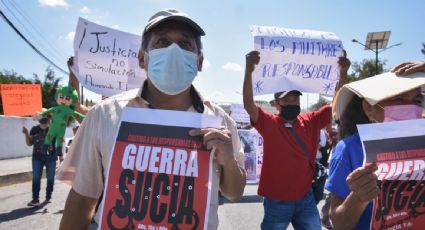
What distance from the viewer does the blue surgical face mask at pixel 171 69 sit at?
6.34ft

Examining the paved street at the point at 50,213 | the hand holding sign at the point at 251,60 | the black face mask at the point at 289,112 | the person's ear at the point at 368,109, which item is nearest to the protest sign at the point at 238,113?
the paved street at the point at 50,213

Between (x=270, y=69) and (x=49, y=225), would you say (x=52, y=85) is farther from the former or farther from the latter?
(x=270, y=69)

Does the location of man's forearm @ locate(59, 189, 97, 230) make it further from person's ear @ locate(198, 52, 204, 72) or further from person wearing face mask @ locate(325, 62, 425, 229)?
person wearing face mask @ locate(325, 62, 425, 229)

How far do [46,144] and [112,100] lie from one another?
6.19 m

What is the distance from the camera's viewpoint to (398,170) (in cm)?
174

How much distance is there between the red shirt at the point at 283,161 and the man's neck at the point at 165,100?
1.96 meters

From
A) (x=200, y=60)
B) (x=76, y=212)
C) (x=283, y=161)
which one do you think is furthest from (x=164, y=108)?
(x=283, y=161)

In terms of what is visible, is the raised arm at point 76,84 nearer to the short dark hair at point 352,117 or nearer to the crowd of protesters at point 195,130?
the crowd of protesters at point 195,130

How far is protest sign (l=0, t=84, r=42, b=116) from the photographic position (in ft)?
32.9

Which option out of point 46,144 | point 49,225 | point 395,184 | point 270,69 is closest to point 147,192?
point 395,184

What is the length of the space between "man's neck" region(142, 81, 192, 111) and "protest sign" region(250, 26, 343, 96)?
7.26 feet

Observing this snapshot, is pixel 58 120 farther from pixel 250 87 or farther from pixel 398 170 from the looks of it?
pixel 398 170

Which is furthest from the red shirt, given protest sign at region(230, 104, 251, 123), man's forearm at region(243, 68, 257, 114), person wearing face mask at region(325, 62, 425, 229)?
protest sign at region(230, 104, 251, 123)

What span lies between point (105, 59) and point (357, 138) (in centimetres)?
392
